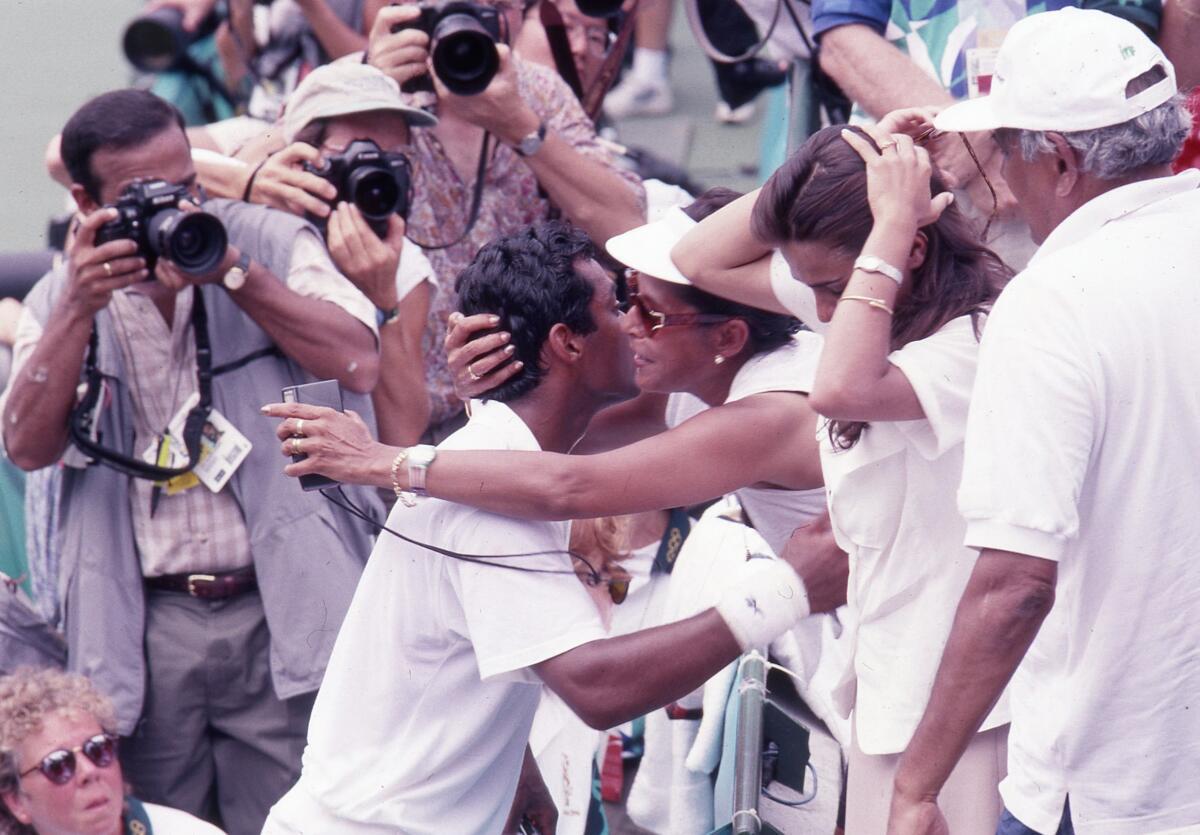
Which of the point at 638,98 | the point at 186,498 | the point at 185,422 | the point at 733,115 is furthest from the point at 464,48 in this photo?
the point at 638,98

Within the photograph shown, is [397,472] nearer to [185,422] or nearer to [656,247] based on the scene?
[656,247]

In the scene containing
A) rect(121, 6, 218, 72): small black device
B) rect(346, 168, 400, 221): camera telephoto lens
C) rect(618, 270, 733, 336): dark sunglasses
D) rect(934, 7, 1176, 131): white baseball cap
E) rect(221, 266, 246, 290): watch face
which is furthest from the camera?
rect(121, 6, 218, 72): small black device

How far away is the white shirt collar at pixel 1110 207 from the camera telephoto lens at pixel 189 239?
196cm

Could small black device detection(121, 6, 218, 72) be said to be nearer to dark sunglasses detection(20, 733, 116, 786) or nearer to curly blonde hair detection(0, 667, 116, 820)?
curly blonde hair detection(0, 667, 116, 820)

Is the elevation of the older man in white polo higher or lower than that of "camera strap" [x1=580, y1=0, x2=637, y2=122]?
higher

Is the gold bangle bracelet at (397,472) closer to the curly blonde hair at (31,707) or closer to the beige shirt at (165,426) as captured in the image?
the beige shirt at (165,426)

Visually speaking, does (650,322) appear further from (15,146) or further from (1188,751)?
(15,146)

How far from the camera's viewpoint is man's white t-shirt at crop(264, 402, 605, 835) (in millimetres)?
2795

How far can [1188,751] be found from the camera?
239 centimetres

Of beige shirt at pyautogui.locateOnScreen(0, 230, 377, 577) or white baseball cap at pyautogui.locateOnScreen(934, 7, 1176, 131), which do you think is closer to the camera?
white baseball cap at pyautogui.locateOnScreen(934, 7, 1176, 131)

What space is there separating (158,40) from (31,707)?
2.90 m

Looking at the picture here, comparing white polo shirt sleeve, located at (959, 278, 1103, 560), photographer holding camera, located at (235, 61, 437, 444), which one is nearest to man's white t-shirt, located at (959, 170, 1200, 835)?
white polo shirt sleeve, located at (959, 278, 1103, 560)

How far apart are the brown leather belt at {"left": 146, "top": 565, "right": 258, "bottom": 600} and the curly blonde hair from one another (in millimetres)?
280

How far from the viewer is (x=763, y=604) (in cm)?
272
